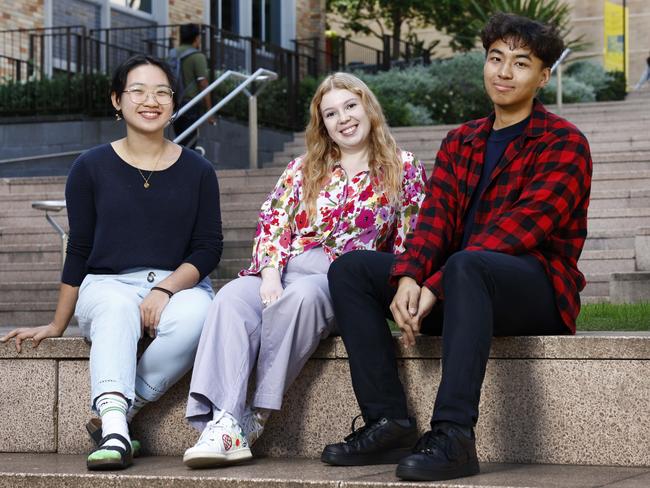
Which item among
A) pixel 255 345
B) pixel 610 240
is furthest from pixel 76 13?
pixel 255 345

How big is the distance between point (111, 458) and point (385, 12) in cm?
2480

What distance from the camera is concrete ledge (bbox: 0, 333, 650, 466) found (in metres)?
4.24

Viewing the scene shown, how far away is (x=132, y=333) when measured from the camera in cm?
455

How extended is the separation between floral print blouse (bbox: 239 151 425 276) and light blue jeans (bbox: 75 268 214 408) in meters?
0.32

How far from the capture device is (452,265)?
4.04m

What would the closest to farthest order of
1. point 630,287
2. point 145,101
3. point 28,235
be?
1. point 145,101
2. point 630,287
3. point 28,235

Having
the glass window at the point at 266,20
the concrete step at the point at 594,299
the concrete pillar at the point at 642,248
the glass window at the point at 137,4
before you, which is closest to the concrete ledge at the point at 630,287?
the concrete step at the point at 594,299

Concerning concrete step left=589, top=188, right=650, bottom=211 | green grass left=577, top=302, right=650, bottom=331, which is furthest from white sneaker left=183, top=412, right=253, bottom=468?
concrete step left=589, top=188, right=650, bottom=211

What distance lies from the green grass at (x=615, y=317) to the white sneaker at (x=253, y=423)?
182cm

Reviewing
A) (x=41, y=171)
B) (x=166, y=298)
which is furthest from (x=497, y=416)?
(x=41, y=171)

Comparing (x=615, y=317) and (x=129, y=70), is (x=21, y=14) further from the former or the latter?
(x=129, y=70)

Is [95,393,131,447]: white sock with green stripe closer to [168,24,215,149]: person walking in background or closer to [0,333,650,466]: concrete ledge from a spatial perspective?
[0,333,650,466]: concrete ledge

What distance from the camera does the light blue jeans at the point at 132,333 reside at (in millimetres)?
4469

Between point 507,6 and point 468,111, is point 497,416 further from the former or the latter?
point 507,6
